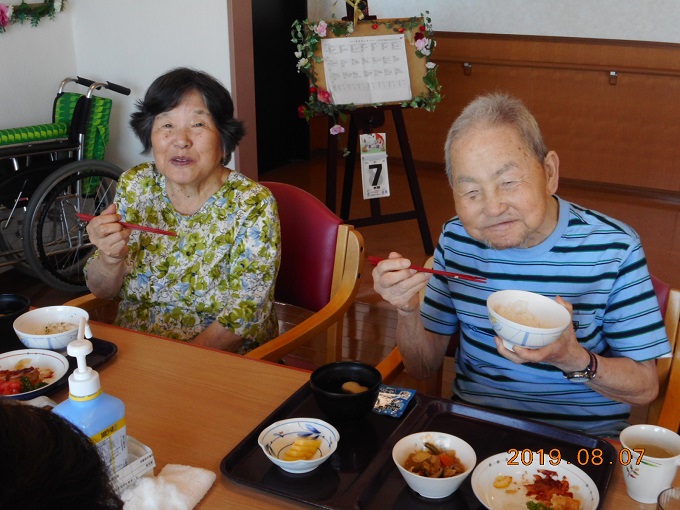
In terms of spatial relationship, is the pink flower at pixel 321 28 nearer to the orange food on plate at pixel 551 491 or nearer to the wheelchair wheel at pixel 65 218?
the wheelchair wheel at pixel 65 218

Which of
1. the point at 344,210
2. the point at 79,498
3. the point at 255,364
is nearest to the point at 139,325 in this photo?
the point at 255,364

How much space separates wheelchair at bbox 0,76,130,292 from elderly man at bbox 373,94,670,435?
252cm

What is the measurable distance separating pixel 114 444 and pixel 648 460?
0.76 metres

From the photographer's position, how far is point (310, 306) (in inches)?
83.7

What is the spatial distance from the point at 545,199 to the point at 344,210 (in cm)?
295

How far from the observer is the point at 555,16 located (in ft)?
18.2

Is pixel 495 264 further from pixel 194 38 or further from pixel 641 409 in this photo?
pixel 194 38

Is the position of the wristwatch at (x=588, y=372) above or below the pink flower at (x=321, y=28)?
below

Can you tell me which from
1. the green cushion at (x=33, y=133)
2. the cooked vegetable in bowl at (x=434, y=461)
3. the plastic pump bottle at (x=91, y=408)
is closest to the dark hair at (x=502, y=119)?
the cooked vegetable in bowl at (x=434, y=461)

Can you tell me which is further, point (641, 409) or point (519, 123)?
point (641, 409)

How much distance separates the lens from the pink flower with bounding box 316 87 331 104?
4.03 metres

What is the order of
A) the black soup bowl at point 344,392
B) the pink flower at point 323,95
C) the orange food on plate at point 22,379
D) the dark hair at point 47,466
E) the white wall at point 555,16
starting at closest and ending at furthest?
the dark hair at point 47,466 < the black soup bowl at point 344,392 < the orange food on plate at point 22,379 < the pink flower at point 323,95 < the white wall at point 555,16

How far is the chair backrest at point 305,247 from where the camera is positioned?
205cm

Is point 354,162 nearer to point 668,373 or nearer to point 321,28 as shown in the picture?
point 321,28
